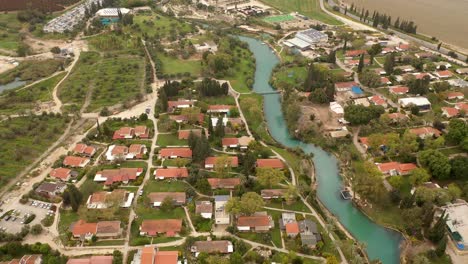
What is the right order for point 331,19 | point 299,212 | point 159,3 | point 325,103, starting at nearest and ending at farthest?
point 299,212
point 325,103
point 331,19
point 159,3

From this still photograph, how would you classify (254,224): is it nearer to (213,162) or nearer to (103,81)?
(213,162)

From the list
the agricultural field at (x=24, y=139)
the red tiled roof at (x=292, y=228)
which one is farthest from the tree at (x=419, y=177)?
the agricultural field at (x=24, y=139)

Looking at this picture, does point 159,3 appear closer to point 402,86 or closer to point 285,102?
→ point 285,102

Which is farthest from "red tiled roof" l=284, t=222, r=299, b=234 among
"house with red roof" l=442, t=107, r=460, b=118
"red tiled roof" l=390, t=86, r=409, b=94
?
"red tiled roof" l=390, t=86, r=409, b=94

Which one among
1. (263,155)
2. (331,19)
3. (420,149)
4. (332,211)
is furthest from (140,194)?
(331,19)

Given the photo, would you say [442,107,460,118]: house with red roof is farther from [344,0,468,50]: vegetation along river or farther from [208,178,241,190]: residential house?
[208,178,241,190]: residential house

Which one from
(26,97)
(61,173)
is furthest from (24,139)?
(26,97)

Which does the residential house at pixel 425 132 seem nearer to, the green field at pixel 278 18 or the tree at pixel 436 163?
the tree at pixel 436 163
